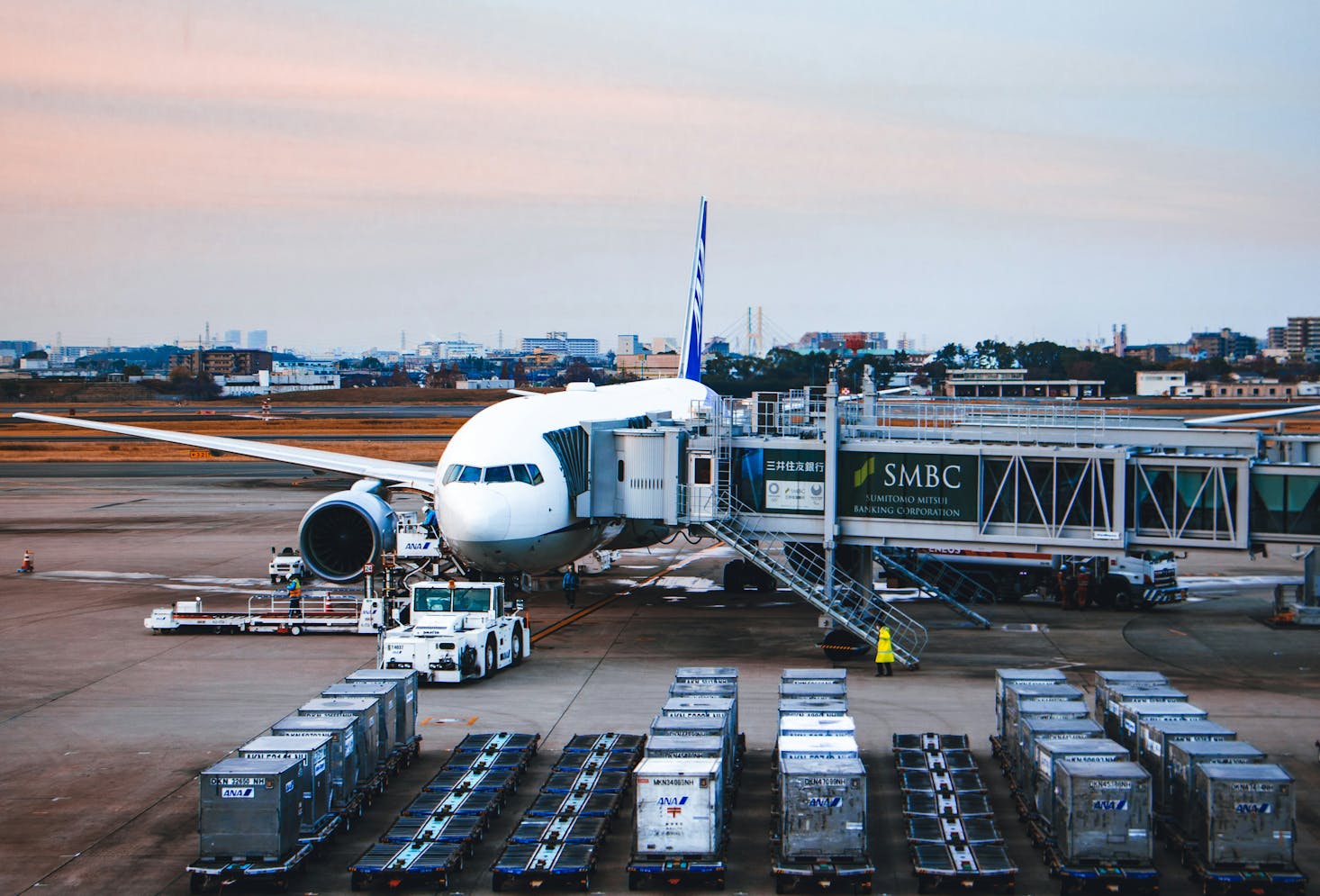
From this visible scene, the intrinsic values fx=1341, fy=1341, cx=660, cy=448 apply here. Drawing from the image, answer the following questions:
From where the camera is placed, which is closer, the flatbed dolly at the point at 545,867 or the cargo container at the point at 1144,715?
the flatbed dolly at the point at 545,867

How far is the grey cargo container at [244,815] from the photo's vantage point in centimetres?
1848

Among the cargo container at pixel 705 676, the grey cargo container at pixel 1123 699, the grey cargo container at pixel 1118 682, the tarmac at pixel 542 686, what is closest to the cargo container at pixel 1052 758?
the tarmac at pixel 542 686

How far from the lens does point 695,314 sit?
191ft

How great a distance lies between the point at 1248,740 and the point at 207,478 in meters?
69.7

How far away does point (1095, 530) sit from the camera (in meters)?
32.8

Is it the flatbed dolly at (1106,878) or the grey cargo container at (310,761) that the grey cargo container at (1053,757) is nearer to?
the flatbed dolly at (1106,878)

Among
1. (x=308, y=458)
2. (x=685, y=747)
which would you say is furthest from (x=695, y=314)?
(x=685, y=747)

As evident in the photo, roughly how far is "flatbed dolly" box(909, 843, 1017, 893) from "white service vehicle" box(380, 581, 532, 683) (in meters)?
14.4

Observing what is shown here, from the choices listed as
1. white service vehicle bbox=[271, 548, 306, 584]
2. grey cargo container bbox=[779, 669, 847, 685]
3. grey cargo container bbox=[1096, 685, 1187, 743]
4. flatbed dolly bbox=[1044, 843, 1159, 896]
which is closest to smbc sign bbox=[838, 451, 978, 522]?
grey cargo container bbox=[779, 669, 847, 685]

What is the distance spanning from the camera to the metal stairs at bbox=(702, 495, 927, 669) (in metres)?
33.5

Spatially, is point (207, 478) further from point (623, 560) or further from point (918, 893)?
point (918, 893)

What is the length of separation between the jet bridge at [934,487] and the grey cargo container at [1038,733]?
10.7 m

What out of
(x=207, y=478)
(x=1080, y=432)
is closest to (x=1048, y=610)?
(x=1080, y=432)

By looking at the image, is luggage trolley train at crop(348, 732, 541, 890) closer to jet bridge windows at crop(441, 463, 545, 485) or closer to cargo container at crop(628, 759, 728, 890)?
cargo container at crop(628, 759, 728, 890)
